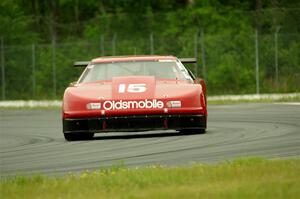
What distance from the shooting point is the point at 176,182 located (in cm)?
998

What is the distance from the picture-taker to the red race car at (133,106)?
1633cm

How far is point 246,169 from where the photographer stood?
1065 cm

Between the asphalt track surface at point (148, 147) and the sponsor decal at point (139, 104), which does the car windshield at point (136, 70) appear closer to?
the asphalt track surface at point (148, 147)

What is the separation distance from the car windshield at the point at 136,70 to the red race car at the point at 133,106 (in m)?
0.47

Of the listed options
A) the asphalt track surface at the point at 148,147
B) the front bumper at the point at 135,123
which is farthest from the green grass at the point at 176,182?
the front bumper at the point at 135,123

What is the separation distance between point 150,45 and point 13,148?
2150cm

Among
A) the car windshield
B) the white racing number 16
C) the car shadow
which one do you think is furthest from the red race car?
the car windshield

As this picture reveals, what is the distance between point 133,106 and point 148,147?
1780 millimetres

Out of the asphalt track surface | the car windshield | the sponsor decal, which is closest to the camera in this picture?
the asphalt track surface

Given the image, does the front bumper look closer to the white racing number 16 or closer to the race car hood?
the race car hood

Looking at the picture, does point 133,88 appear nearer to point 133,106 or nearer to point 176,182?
point 133,106

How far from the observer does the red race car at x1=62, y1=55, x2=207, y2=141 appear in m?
16.3

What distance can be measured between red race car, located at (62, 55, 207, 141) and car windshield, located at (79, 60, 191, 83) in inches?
18.3

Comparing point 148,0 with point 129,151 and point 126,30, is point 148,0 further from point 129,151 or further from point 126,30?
point 129,151
